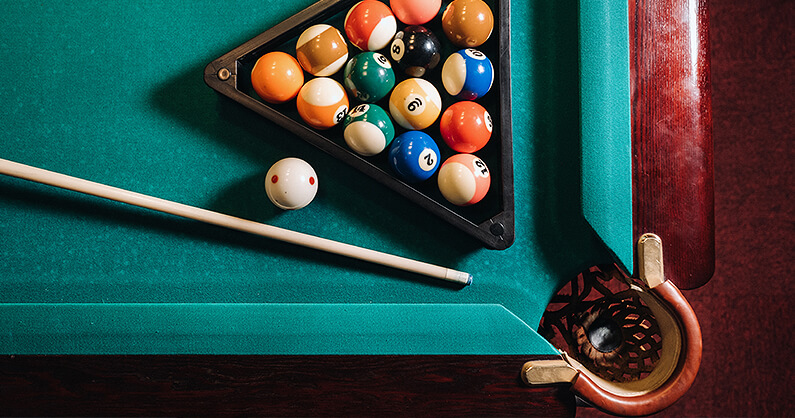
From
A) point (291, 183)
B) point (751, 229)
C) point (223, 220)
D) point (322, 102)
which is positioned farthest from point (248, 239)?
point (751, 229)

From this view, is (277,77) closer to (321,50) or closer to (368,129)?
(321,50)

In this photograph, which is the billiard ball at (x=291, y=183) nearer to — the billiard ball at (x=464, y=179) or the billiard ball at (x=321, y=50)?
the billiard ball at (x=321, y=50)

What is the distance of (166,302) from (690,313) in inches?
65.1

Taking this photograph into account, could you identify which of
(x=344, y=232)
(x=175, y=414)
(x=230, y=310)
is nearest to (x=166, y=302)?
(x=230, y=310)

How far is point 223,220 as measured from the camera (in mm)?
1409

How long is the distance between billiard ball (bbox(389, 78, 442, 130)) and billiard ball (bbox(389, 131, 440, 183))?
0.04 m

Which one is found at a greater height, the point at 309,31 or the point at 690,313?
the point at 309,31

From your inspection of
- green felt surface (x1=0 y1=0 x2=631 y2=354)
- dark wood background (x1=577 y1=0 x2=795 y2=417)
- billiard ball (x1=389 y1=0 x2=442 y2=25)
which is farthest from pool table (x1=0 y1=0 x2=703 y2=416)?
dark wood background (x1=577 y1=0 x2=795 y2=417)

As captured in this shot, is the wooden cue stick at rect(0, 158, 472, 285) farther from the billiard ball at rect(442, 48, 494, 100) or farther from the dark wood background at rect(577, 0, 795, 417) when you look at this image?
the dark wood background at rect(577, 0, 795, 417)

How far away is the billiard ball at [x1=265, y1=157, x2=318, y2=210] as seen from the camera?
4.40ft

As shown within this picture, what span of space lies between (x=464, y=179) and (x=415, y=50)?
0.42 meters

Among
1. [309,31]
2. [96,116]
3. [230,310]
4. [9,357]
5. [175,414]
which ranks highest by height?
[309,31]

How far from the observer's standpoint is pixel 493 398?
1.41 meters

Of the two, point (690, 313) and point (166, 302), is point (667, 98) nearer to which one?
point (690, 313)
